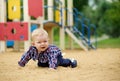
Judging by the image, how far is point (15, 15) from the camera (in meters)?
9.98

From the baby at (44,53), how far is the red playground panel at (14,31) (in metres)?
4.07

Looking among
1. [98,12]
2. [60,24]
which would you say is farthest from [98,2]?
[60,24]

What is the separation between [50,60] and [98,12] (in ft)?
138

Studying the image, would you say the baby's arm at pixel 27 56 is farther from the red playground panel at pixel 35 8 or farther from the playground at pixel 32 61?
the red playground panel at pixel 35 8

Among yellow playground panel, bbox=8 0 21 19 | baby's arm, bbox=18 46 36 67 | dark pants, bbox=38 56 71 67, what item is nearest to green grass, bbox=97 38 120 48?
yellow playground panel, bbox=8 0 21 19

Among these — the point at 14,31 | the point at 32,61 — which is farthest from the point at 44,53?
the point at 14,31

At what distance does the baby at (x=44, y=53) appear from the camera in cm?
521

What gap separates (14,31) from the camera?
9.98 meters

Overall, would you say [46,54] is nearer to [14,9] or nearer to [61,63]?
[61,63]

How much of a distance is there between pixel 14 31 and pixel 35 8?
908mm

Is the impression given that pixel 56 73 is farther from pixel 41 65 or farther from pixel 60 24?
pixel 60 24

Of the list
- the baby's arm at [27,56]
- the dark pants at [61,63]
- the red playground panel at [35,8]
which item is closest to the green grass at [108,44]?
the red playground panel at [35,8]

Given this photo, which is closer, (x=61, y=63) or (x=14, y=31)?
(x=61, y=63)

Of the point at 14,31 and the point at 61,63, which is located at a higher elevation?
the point at 61,63
